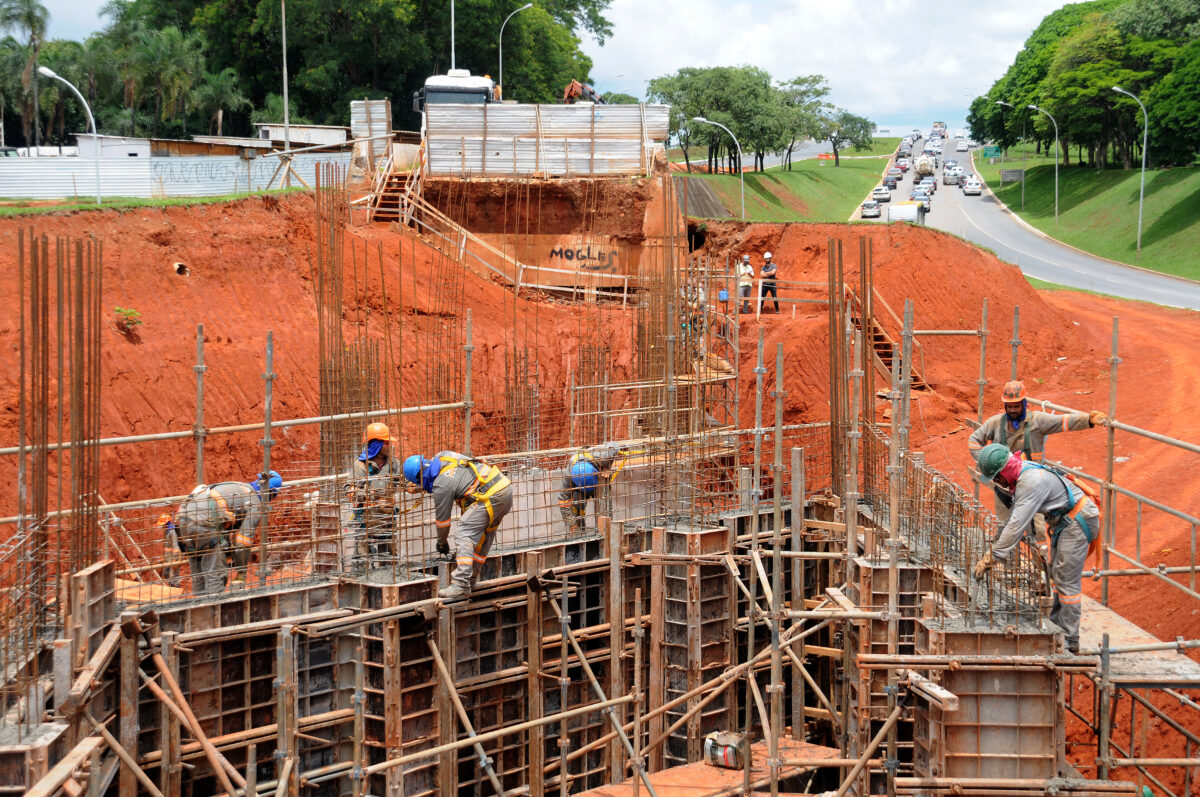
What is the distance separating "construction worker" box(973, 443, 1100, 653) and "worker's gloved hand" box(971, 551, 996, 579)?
0.24m

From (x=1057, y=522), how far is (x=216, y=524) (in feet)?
25.4

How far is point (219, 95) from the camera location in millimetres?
48844

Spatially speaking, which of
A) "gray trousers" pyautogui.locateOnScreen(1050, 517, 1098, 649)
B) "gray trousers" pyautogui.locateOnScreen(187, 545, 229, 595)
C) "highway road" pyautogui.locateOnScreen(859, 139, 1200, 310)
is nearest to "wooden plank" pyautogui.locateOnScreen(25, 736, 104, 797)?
"gray trousers" pyautogui.locateOnScreen(187, 545, 229, 595)

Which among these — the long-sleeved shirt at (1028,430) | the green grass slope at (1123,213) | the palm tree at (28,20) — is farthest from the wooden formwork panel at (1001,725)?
the palm tree at (28,20)

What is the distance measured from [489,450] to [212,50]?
3693cm

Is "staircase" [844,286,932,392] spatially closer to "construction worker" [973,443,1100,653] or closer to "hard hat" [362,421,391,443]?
"hard hat" [362,421,391,443]

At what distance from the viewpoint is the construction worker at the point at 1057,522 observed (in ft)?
30.2

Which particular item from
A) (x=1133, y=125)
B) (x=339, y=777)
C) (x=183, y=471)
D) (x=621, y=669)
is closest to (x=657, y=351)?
(x=621, y=669)

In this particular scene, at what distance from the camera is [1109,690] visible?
8.93 metres

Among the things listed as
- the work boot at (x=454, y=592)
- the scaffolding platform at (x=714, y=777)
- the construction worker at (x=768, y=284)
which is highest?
the construction worker at (x=768, y=284)

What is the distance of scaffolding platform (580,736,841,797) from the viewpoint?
11.0 metres

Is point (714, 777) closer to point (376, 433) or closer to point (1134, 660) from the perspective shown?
point (1134, 660)

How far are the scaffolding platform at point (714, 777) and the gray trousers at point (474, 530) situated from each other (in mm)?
2582

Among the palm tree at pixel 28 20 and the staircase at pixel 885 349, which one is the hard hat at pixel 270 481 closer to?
the staircase at pixel 885 349
